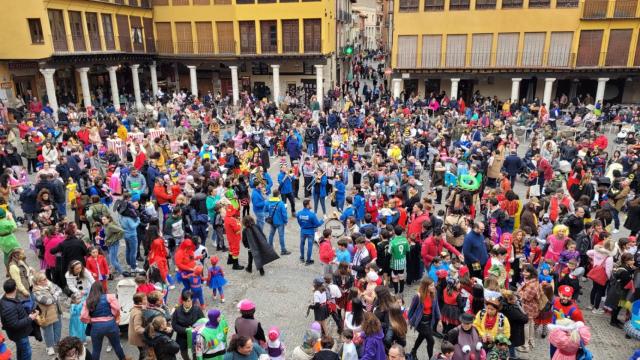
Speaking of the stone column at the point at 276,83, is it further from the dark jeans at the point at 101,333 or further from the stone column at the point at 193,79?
the dark jeans at the point at 101,333

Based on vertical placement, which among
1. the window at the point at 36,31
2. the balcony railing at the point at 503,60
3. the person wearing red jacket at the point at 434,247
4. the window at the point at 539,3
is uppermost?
the window at the point at 539,3

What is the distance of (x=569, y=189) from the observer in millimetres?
12656

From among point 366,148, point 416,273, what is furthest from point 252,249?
point 366,148

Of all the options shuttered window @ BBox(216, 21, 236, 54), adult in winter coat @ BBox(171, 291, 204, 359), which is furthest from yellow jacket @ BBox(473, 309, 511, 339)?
shuttered window @ BBox(216, 21, 236, 54)

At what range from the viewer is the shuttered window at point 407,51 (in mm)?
31656

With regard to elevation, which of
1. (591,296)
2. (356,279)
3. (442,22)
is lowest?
(591,296)

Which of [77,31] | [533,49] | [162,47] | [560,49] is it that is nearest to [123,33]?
[162,47]

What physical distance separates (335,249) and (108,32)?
89.2ft

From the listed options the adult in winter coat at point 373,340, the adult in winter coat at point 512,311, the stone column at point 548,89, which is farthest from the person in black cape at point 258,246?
the stone column at point 548,89

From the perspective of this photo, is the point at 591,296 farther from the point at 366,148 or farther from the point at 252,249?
the point at 366,148

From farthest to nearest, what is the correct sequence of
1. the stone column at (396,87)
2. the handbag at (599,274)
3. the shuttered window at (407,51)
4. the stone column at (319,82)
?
the stone column at (319,82) → the stone column at (396,87) → the shuttered window at (407,51) → the handbag at (599,274)

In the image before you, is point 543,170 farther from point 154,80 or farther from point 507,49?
point 154,80

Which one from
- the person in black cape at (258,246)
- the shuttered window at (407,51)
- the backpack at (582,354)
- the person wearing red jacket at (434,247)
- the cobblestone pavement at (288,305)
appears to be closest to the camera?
the backpack at (582,354)

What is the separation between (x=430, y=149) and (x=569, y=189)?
4.93 meters
